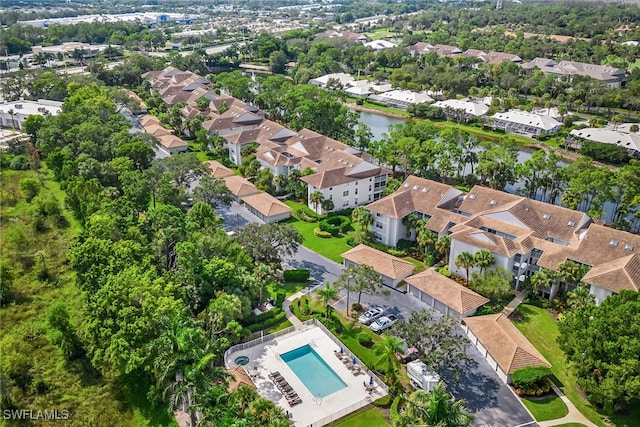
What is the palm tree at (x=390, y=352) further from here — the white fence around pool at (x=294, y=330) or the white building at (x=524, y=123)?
the white building at (x=524, y=123)

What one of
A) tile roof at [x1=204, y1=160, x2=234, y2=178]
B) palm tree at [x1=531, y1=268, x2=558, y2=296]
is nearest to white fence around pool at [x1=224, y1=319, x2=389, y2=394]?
palm tree at [x1=531, y1=268, x2=558, y2=296]

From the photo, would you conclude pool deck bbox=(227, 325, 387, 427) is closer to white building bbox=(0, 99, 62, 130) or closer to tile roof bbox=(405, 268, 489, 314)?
tile roof bbox=(405, 268, 489, 314)

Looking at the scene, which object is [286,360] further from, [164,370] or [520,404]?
[520,404]

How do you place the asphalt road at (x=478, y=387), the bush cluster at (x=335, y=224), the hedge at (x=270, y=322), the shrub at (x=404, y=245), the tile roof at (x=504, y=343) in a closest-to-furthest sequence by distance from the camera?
the asphalt road at (x=478, y=387) < the tile roof at (x=504, y=343) < the hedge at (x=270, y=322) < the shrub at (x=404, y=245) < the bush cluster at (x=335, y=224)

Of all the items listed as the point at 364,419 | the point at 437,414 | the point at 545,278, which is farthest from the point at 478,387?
the point at 545,278

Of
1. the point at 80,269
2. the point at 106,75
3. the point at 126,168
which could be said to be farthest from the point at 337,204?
the point at 106,75

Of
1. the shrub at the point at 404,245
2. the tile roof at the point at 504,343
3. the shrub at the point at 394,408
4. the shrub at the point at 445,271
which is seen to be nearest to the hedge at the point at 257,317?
the shrub at the point at 394,408

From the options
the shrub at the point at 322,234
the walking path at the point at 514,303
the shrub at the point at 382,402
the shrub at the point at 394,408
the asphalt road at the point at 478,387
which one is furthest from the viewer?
the shrub at the point at 322,234
